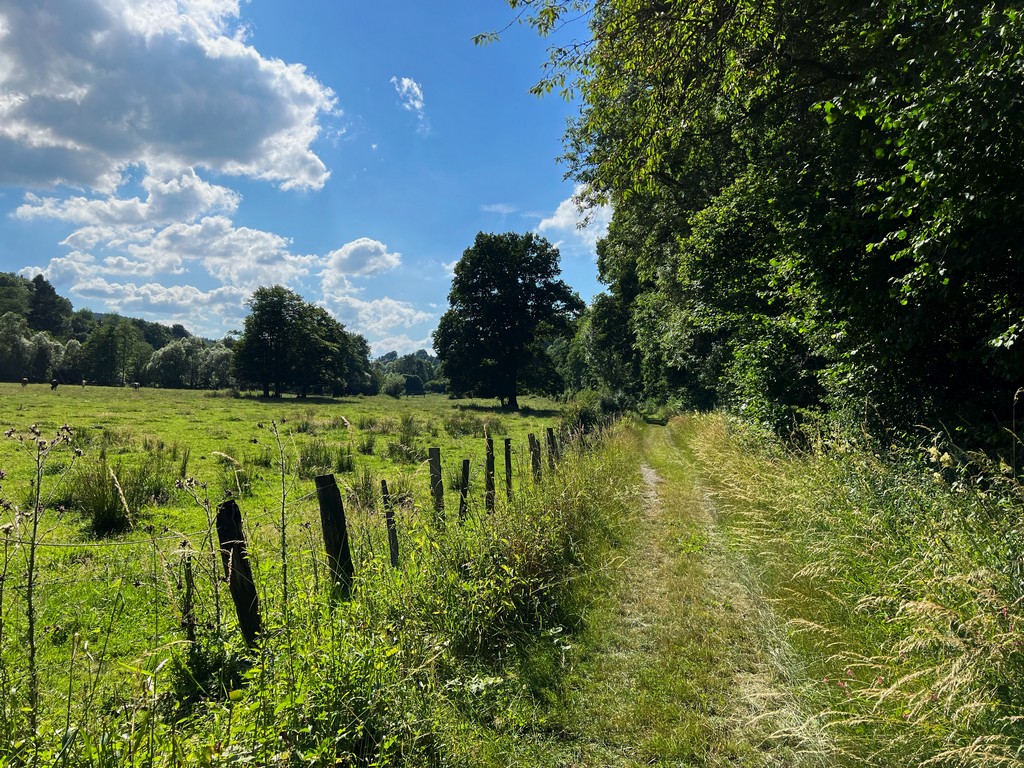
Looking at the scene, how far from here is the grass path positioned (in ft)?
10.1

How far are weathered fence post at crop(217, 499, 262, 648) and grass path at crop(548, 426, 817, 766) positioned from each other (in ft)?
7.67

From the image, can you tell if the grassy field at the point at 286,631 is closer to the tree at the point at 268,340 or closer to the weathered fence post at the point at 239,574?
the weathered fence post at the point at 239,574

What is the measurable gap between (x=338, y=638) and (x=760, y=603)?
4.18 m

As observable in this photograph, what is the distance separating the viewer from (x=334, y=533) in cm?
397

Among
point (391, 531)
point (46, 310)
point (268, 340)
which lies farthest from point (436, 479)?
point (46, 310)

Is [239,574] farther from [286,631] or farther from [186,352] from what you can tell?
[186,352]

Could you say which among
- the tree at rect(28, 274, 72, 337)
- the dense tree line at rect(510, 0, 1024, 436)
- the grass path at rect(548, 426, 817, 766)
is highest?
the tree at rect(28, 274, 72, 337)

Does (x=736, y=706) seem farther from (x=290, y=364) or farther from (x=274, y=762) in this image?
(x=290, y=364)

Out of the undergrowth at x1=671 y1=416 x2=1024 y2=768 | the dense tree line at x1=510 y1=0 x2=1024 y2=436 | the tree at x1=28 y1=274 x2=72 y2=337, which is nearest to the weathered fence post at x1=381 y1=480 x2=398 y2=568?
the undergrowth at x1=671 y1=416 x2=1024 y2=768

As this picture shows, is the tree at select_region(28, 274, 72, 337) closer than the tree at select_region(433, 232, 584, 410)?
No

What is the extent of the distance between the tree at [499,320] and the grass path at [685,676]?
3726 centimetres

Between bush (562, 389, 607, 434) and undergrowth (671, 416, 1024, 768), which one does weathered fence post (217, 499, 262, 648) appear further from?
bush (562, 389, 607, 434)

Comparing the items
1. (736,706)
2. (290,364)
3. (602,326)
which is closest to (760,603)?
(736,706)

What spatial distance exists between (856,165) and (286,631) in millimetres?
9796
